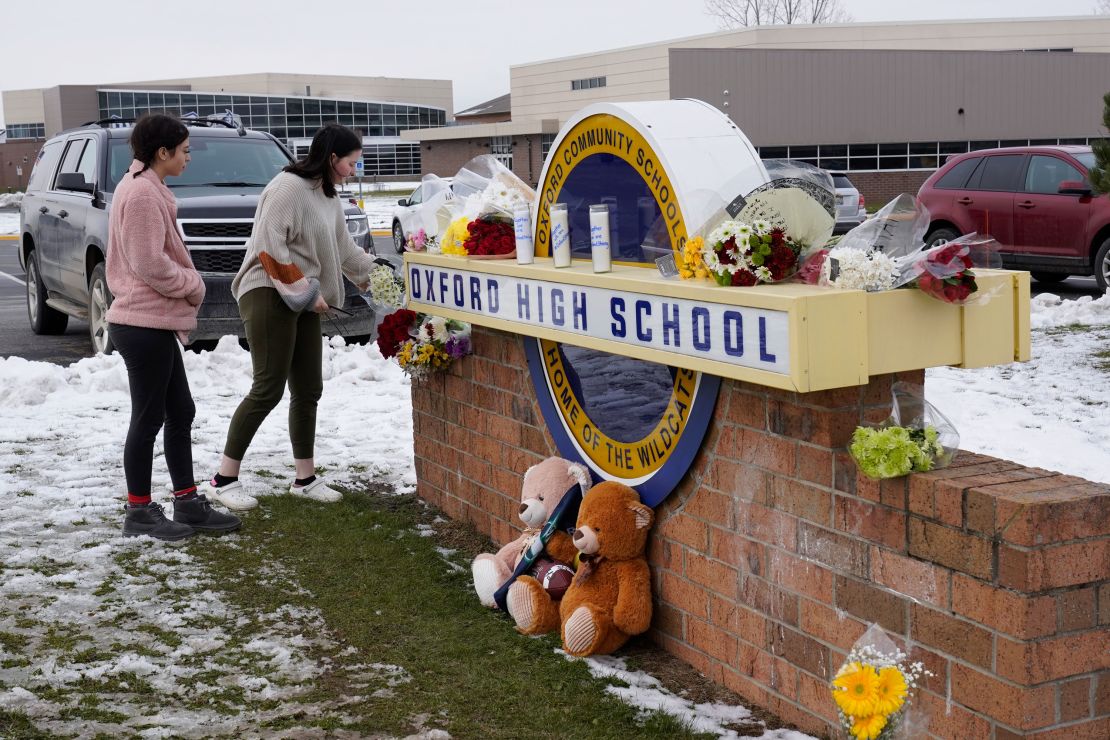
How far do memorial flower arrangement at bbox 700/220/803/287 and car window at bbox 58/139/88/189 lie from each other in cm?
904

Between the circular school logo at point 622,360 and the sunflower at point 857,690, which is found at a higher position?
the circular school logo at point 622,360

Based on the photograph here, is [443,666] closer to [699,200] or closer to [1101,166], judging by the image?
[699,200]

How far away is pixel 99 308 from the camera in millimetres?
10273

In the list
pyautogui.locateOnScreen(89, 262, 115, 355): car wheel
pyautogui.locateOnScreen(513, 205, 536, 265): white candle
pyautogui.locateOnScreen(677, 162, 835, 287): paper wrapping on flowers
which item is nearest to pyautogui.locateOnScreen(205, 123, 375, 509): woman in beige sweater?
pyautogui.locateOnScreen(513, 205, 536, 265): white candle

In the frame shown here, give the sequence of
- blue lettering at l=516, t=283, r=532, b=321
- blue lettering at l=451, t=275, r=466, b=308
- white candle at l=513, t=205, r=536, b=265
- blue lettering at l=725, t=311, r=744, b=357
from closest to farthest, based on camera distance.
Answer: blue lettering at l=725, t=311, r=744, b=357 < blue lettering at l=516, t=283, r=532, b=321 < white candle at l=513, t=205, r=536, b=265 < blue lettering at l=451, t=275, r=466, b=308

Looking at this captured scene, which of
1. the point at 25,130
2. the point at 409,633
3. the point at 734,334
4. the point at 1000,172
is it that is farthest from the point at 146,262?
the point at 25,130

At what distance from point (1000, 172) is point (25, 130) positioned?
9021 centimetres

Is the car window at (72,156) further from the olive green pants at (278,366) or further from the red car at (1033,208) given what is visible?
the red car at (1033,208)

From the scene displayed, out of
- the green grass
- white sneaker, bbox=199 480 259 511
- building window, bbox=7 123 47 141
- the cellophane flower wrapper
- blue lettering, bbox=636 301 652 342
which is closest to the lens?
the cellophane flower wrapper

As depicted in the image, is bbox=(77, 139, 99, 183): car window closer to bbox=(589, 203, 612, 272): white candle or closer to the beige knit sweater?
the beige knit sweater

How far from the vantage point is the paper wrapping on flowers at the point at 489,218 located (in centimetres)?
516

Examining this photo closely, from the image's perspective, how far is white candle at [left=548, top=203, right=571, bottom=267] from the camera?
4.59 meters

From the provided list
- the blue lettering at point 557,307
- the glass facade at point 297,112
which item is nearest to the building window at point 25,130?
the glass facade at point 297,112

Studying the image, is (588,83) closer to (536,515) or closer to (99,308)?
(99,308)
